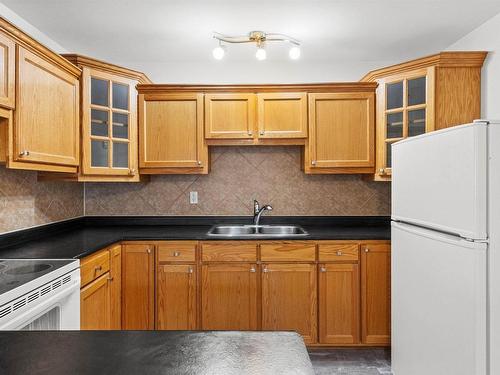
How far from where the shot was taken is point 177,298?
2.67 meters

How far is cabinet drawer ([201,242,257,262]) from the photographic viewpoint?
8.70ft

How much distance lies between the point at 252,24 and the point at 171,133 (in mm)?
1115

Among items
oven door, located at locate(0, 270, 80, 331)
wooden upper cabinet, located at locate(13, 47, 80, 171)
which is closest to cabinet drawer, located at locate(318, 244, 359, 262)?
oven door, located at locate(0, 270, 80, 331)

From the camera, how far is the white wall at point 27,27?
227 centimetres

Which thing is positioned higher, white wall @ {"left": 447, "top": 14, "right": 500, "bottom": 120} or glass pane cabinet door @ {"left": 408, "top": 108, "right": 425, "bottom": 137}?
white wall @ {"left": 447, "top": 14, "right": 500, "bottom": 120}

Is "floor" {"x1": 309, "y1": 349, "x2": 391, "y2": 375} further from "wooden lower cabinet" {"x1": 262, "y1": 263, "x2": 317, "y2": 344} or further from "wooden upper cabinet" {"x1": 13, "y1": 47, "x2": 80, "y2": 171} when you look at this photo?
"wooden upper cabinet" {"x1": 13, "y1": 47, "x2": 80, "y2": 171}

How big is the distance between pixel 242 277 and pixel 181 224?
923 mm

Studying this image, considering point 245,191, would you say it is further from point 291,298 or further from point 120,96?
point 120,96

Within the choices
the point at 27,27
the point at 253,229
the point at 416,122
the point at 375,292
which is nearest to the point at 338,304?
the point at 375,292

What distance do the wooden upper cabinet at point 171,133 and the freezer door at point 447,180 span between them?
1675mm

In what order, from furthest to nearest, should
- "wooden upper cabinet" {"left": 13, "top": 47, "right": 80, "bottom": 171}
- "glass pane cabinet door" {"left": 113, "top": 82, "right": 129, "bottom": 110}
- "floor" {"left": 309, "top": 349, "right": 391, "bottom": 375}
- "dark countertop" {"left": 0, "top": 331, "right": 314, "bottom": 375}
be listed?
"glass pane cabinet door" {"left": 113, "top": 82, "right": 129, "bottom": 110}
"floor" {"left": 309, "top": 349, "right": 391, "bottom": 375}
"wooden upper cabinet" {"left": 13, "top": 47, "right": 80, "bottom": 171}
"dark countertop" {"left": 0, "top": 331, "right": 314, "bottom": 375}

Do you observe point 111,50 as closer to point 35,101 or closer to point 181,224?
point 35,101

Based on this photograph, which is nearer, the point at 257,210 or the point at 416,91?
the point at 416,91

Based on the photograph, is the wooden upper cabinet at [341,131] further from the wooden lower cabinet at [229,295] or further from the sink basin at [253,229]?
the wooden lower cabinet at [229,295]
